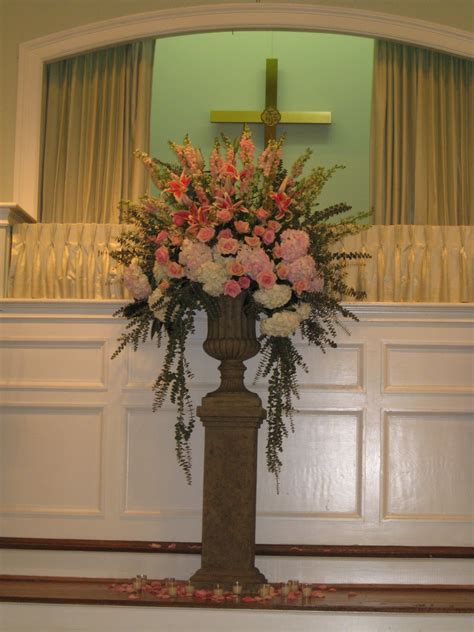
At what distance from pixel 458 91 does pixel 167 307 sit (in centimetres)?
299

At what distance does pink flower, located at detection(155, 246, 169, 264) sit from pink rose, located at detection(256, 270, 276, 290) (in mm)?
380

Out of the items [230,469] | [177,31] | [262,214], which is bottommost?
[230,469]

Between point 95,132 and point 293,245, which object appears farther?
point 95,132

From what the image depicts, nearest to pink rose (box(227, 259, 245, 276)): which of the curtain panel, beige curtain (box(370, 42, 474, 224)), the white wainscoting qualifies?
the white wainscoting

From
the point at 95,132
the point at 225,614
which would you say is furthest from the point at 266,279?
the point at 95,132

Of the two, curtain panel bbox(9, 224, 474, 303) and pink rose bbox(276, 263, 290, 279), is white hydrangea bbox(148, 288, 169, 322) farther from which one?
curtain panel bbox(9, 224, 474, 303)

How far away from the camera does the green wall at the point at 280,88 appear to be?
7047mm

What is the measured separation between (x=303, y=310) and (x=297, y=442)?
2.60ft

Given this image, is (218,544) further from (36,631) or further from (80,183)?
(80,183)

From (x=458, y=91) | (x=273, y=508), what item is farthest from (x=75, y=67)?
(x=273, y=508)

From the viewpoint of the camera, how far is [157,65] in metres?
7.24

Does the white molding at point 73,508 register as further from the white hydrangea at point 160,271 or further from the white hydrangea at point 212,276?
the white hydrangea at point 212,276

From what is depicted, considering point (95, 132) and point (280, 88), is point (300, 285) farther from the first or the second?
point (280, 88)

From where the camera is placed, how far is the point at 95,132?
6141 millimetres
